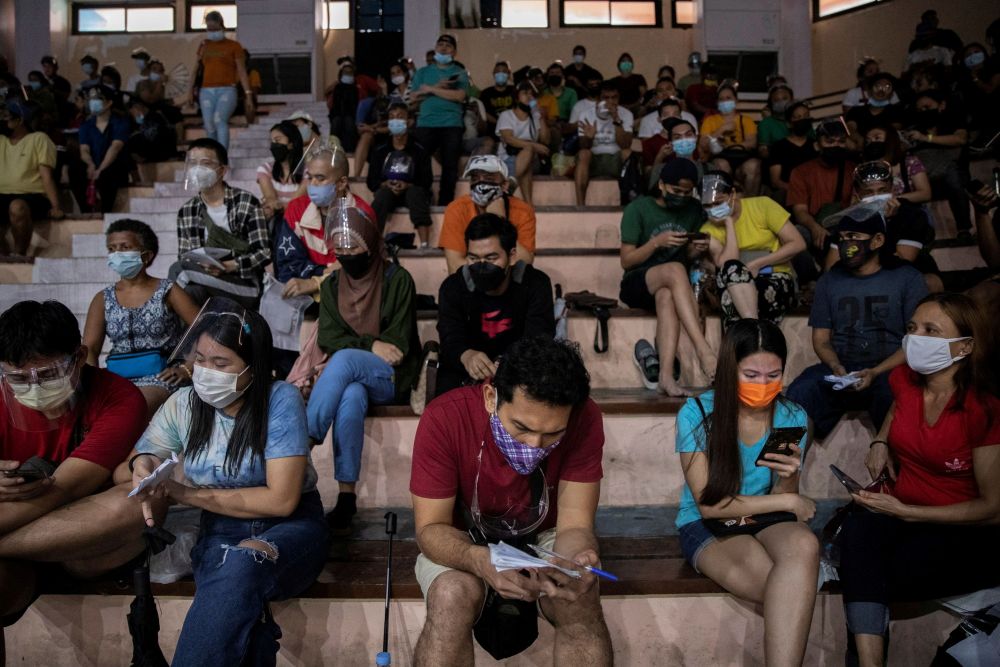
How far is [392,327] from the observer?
3686mm

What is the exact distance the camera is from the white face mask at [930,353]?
9.23 ft

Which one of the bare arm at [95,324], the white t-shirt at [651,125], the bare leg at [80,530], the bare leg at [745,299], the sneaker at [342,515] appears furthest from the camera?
the white t-shirt at [651,125]

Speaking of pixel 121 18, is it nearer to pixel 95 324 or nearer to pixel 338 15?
pixel 338 15

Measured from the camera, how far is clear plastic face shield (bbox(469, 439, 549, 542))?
242 centimetres

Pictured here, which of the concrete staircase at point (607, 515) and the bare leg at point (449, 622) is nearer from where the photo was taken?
the bare leg at point (449, 622)

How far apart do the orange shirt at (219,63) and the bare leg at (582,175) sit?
3589 millimetres

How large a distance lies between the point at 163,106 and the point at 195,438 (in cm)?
722

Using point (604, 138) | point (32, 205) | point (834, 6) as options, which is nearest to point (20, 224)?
point (32, 205)

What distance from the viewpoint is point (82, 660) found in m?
2.74

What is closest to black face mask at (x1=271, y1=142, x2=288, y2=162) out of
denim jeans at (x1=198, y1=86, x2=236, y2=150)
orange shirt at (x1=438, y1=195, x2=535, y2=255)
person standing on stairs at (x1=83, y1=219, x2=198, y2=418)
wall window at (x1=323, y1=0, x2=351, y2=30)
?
orange shirt at (x1=438, y1=195, x2=535, y2=255)

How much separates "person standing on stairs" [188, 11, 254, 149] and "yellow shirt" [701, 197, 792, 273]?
5.17m

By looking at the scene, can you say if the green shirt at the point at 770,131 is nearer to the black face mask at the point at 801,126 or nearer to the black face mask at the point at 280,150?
the black face mask at the point at 801,126

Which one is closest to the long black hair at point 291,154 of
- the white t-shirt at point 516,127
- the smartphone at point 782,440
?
the white t-shirt at point 516,127

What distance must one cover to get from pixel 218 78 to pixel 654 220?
5344 mm
